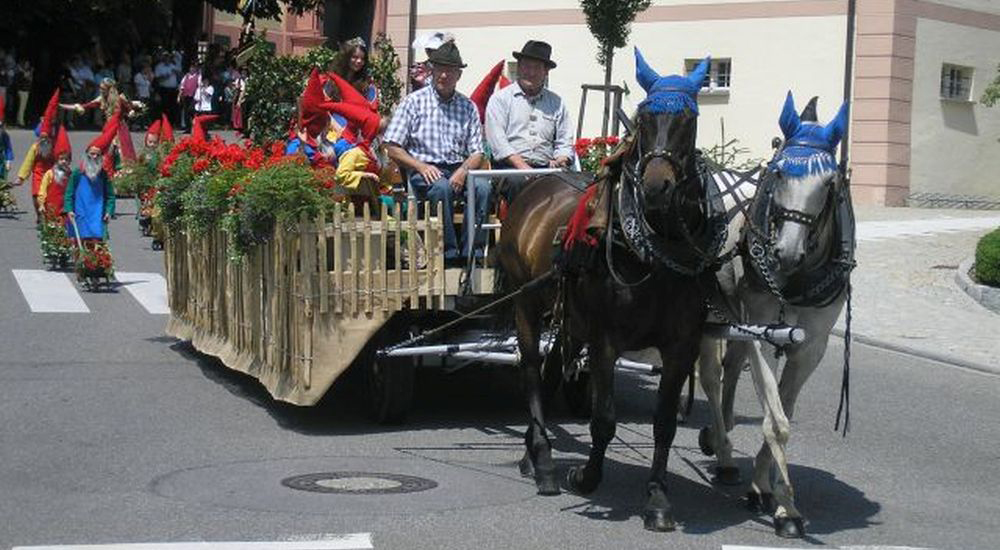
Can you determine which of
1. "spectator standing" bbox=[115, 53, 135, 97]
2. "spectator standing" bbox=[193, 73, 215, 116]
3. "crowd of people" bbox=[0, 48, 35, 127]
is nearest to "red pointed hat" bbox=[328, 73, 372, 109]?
"spectator standing" bbox=[193, 73, 215, 116]

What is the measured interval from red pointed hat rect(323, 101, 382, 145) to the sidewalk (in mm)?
6278

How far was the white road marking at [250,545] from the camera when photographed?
25.0 ft

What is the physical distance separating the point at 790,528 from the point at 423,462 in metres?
2.56

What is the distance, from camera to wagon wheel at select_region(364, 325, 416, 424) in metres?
10.8

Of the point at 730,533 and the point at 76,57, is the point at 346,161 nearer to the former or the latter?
the point at 730,533

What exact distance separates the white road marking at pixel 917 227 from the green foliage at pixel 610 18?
16.3 ft

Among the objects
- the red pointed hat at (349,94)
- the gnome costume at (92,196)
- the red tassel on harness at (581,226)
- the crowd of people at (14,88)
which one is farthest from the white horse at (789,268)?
the crowd of people at (14,88)

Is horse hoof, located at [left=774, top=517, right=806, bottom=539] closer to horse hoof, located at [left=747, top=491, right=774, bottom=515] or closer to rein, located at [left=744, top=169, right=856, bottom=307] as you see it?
horse hoof, located at [left=747, top=491, right=774, bottom=515]

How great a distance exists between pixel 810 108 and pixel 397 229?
10.4 feet

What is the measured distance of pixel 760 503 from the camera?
8.77 m

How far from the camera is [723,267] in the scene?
8891 mm

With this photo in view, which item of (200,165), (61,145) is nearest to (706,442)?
(200,165)

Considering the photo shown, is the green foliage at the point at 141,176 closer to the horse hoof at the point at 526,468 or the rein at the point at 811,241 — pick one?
the horse hoof at the point at 526,468

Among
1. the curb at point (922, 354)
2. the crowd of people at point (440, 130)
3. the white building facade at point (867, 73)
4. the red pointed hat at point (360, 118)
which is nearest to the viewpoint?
the crowd of people at point (440, 130)
